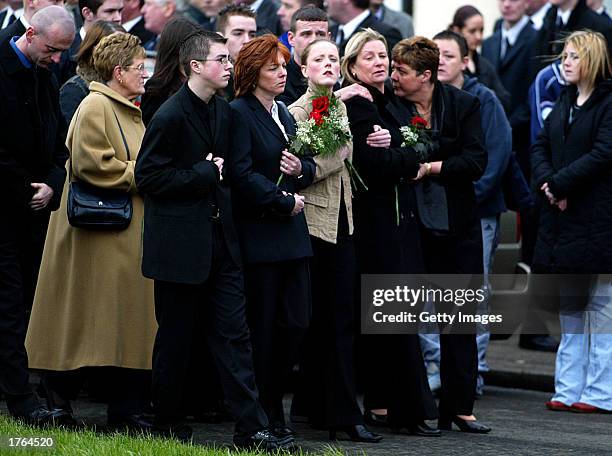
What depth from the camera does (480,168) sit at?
30.6 feet

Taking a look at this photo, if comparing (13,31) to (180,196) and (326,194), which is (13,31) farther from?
(326,194)

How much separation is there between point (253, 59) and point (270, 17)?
5145 mm

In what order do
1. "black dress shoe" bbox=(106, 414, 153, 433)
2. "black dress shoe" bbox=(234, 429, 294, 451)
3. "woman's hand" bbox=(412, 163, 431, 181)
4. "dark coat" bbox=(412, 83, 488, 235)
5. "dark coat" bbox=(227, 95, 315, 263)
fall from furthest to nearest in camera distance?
"dark coat" bbox=(412, 83, 488, 235)
"woman's hand" bbox=(412, 163, 431, 181)
"black dress shoe" bbox=(106, 414, 153, 433)
"dark coat" bbox=(227, 95, 315, 263)
"black dress shoe" bbox=(234, 429, 294, 451)

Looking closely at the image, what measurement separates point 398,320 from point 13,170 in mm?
2525

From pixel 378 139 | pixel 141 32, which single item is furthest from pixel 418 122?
pixel 141 32

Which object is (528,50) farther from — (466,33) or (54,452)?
(54,452)

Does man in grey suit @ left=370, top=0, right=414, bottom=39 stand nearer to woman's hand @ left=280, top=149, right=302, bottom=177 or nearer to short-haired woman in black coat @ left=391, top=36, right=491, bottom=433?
short-haired woman in black coat @ left=391, top=36, right=491, bottom=433

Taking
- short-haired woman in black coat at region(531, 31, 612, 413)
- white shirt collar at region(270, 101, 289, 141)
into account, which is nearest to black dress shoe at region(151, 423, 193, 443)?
white shirt collar at region(270, 101, 289, 141)

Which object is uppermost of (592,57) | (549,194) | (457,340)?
(592,57)

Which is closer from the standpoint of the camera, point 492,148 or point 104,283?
point 104,283

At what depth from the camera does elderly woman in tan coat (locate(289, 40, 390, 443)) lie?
27.7 feet

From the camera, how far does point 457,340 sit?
927 cm

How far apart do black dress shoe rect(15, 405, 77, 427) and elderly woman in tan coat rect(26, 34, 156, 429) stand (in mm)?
263

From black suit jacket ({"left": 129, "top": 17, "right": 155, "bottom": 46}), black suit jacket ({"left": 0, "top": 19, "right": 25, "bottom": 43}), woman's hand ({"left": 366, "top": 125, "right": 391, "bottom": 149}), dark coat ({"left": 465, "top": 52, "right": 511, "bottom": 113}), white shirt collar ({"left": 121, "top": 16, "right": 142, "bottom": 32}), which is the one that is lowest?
woman's hand ({"left": 366, "top": 125, "right": 391, "bottom": 149})
